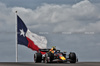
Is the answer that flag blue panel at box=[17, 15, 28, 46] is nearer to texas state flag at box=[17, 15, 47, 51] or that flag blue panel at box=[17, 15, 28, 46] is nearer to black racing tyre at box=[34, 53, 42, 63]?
texas state flag at box=[17, 15, 47, 51]

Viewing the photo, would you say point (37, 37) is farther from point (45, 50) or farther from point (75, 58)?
point (75, 58)

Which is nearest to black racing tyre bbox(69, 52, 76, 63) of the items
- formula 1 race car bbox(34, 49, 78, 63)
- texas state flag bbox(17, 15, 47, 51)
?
formula 1 race car bbox(34, 49, 78, 63)

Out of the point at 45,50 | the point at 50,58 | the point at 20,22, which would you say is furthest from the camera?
the point at 20,22

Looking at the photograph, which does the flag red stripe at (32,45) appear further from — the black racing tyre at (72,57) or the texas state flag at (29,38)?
the black racing tyre at (72,57)

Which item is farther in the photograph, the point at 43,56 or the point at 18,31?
the point at 18,31

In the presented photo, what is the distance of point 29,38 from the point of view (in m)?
41.1

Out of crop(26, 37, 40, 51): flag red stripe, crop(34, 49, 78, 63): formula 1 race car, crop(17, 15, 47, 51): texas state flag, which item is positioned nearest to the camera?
crop(34, 49, 78, 63): formula 1 race car

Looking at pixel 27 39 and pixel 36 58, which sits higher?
pixel 27 39

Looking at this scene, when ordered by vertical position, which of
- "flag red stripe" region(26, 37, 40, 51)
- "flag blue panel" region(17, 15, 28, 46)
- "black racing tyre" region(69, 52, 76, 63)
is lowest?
"black racing tyre" region(69, 52, 76, 63)

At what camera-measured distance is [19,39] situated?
40.6m

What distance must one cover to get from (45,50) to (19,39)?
4120mm

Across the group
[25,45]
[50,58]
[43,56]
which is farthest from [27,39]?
[50,58]

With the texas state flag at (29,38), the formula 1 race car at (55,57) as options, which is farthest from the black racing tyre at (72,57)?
the texas state flag at (29,38)

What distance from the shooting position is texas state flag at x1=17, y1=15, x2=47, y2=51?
4041cm
